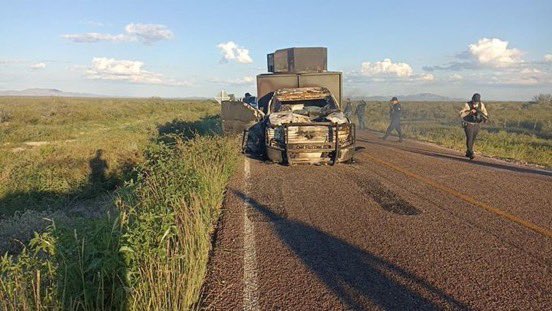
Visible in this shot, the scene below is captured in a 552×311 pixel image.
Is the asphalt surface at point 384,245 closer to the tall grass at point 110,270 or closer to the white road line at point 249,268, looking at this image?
the white road line at point 249,268

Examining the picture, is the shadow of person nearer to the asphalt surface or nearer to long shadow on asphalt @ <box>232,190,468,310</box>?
the asphalt surface

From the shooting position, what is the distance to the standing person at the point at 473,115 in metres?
12.2

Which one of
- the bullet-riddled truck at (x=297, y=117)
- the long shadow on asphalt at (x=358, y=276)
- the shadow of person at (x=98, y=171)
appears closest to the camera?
the long shadow on asphalt at (x=358, y=276)

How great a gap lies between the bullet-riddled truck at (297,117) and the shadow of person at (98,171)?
454cm

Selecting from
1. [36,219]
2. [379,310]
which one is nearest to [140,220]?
[379,310]

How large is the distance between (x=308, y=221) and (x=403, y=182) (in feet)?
11.1

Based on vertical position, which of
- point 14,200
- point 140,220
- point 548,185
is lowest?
point 14,200

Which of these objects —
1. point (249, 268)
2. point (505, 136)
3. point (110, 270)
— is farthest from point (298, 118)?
point (505, 136)

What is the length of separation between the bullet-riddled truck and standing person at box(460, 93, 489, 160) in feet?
12.0

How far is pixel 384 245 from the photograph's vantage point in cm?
498

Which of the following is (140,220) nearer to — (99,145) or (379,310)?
(379,310)

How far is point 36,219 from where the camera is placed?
9617 mm

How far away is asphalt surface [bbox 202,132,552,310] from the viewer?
146 inches

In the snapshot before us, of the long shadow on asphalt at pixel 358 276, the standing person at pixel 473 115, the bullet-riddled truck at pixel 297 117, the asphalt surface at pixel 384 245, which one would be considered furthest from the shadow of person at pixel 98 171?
the standing person at pixel 473 115
